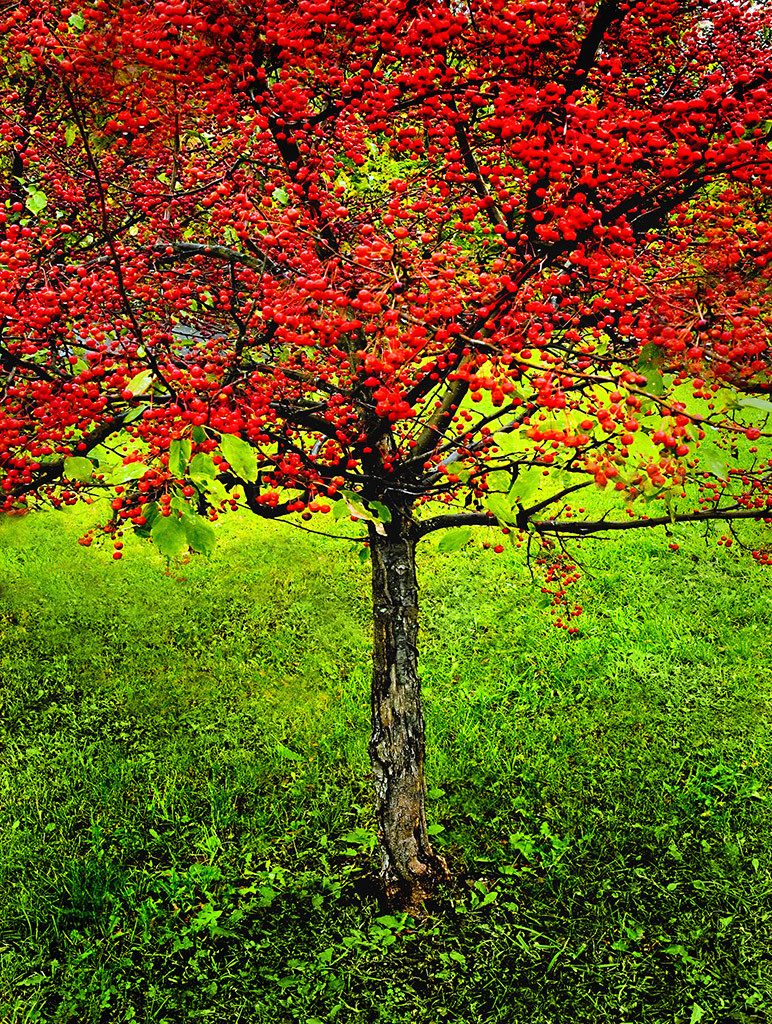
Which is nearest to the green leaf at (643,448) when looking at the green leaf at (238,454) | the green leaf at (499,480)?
the green leaf at (499,480)

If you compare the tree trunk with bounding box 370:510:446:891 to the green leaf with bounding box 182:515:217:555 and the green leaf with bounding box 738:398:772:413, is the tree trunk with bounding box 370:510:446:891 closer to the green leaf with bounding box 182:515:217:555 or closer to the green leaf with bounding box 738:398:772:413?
the green leaf with bounding box 182:515:217:555

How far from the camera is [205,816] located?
563cm

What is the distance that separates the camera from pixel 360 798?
586 centimetres

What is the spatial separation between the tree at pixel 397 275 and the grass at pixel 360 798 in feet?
3.50

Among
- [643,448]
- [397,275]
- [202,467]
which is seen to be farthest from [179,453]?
[643,448]

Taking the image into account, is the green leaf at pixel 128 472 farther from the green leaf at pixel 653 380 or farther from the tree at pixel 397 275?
the green leaf at pixel 653 380

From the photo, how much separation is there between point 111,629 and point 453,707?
3913 millimetres

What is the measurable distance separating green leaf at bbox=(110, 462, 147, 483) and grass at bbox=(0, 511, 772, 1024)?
578 millimetres

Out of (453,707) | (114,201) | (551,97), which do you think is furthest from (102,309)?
(453,707)

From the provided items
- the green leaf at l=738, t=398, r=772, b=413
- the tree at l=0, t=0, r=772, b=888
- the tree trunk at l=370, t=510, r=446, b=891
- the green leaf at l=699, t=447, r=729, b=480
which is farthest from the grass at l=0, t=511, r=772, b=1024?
the green leaf at l=738, t=398, r=772, b=413

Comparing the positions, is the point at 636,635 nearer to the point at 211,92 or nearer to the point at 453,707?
the point at 453,707

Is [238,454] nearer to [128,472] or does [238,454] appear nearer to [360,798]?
[128,472]

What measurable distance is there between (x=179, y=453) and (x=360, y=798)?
13.9 ft

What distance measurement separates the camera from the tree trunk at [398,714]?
4.71 metres
